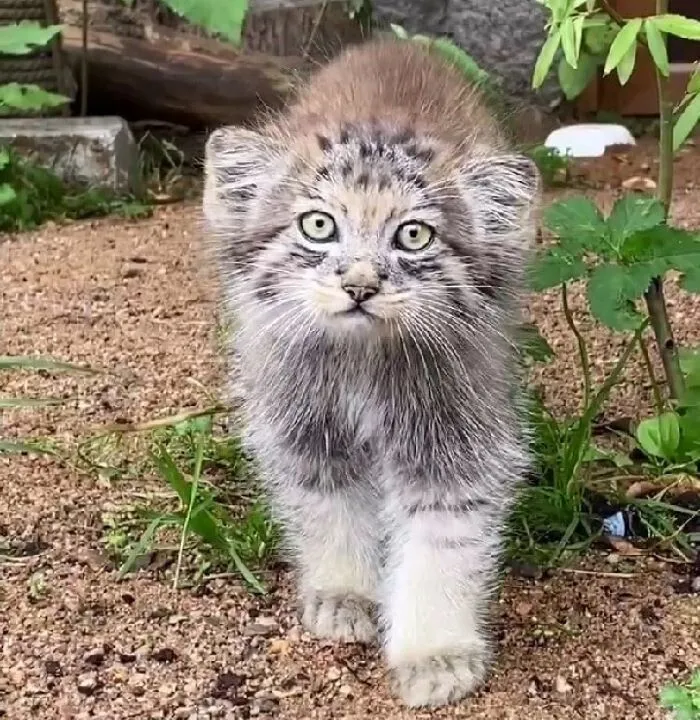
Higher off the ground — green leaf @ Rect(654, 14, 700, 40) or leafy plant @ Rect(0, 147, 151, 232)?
green leaf @ Rect(654, 14, 700, 40)

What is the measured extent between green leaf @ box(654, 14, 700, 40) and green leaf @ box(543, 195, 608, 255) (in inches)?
13.7

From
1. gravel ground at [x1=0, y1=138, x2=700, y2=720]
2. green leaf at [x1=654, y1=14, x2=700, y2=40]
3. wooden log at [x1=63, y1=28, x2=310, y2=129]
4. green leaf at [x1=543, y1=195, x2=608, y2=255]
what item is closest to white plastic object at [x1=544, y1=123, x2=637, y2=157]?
wooden log at [x1=63, y1=28, x2=310, y2=129]

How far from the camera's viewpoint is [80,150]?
4309mm

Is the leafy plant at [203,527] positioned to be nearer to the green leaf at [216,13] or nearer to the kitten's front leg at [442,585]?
the kitten's front leg at [442,585]

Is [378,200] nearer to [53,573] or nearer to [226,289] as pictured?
[226,289]

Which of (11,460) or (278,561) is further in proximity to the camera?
(11,460)

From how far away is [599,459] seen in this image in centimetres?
241

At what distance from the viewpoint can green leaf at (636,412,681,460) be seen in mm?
2299

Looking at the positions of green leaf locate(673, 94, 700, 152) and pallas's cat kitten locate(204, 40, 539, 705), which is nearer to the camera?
pallas's cat kitten locate(204, 40, 539, 705)

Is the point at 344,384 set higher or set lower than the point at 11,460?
higher

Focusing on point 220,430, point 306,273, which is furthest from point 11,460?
point 306,273

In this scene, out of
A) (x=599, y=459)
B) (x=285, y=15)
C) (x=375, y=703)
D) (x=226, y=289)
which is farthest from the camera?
(x=285, y=15)

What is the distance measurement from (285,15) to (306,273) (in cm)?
363

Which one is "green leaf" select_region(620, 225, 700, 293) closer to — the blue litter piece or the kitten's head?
the kitten's head
